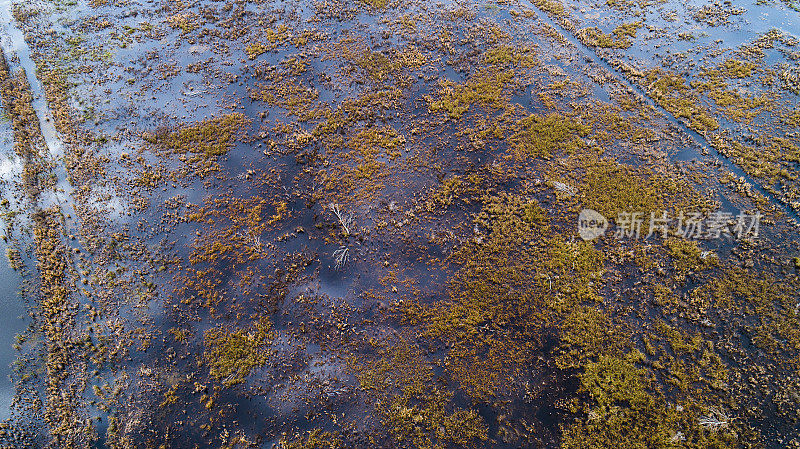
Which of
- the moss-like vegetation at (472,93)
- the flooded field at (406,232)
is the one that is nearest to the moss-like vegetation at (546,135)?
the flooded field at (406,232)

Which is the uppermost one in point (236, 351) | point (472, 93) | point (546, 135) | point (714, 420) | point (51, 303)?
point (472, 93)

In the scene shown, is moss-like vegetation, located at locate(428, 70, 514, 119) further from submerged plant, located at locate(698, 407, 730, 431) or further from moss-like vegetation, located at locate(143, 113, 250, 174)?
submerged plant, located at locate(698, 407, 730, 431)

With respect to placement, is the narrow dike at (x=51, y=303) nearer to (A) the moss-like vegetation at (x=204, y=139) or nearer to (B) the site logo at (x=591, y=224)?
(A) the moss-like vegetation at (x=204, y=139)

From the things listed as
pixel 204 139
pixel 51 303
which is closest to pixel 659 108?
pixel 204 139

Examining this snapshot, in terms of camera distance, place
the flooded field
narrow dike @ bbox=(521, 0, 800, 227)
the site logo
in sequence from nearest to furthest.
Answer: the flooded field
the site logo
narrow dike @ bbox=(521, 0, 800, 227)

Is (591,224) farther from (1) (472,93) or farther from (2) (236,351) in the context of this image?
(2) (236,351)

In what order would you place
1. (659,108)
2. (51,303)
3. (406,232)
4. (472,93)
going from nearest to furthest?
(51,303), (406,232), (659,108), (472,93)

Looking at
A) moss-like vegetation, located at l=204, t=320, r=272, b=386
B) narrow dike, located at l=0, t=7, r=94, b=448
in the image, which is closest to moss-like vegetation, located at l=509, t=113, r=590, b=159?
moss-like vegetation, located at l=204, t=320, r=272, b=386
